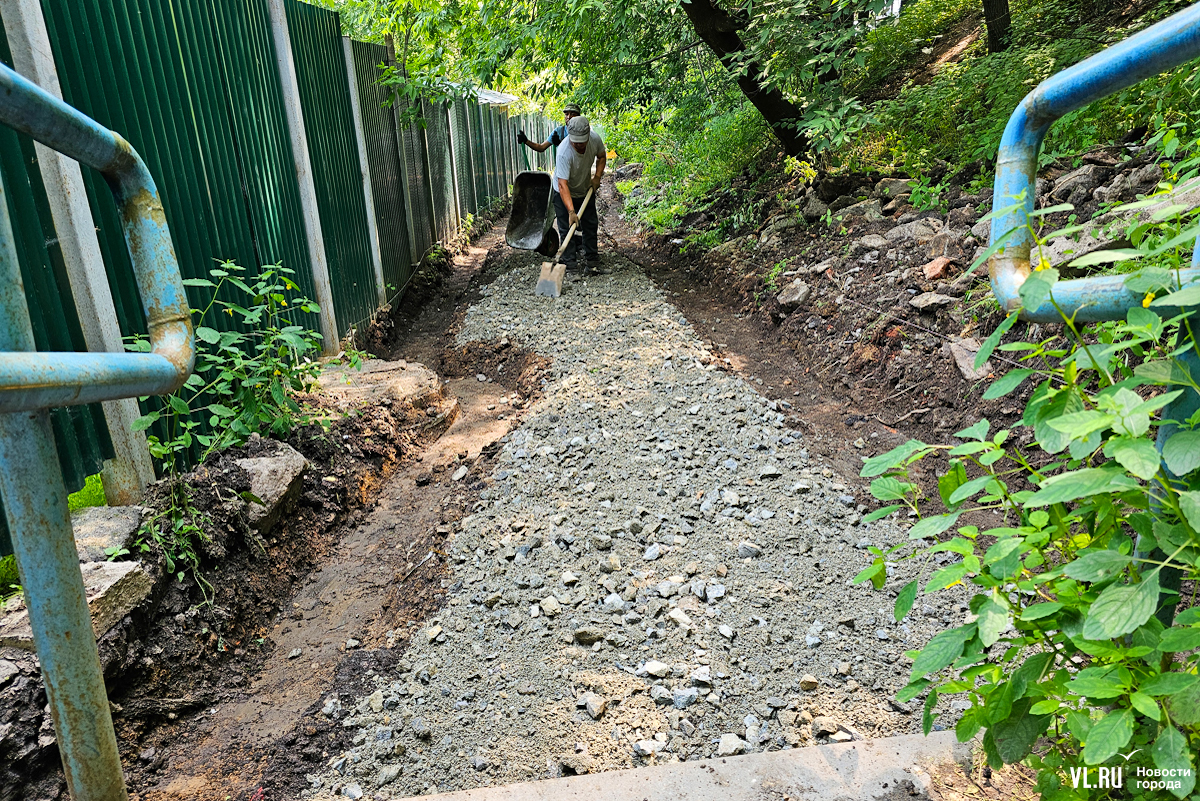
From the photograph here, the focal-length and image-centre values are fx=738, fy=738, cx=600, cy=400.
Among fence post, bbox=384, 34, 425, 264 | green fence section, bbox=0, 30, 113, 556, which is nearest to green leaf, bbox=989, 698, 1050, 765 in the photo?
green fence section, bbox=0, 30, 113, 556

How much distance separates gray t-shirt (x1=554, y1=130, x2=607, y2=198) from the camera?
8508 millimetres

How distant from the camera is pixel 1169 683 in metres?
0.95

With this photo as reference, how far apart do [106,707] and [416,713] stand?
1.33m

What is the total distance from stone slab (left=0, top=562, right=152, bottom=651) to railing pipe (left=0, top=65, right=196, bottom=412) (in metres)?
1.61

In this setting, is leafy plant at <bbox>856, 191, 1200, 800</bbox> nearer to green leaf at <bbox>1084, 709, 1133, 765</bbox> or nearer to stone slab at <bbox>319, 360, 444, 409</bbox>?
green leaf at <bbox>1084, 709, 1133, 765</bbox>

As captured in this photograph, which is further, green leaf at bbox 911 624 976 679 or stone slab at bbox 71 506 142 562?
stone slab at bbox 71 506 142 562

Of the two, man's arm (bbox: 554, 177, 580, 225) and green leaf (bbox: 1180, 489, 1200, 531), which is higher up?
man's arm (bbox: 554, 177, 580, 225)

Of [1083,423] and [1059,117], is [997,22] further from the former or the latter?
[1083,423]

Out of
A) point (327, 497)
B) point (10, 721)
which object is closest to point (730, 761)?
point (10, 721)

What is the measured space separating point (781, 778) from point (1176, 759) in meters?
1.02

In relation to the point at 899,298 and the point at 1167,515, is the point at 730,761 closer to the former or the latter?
the point at 1167,515

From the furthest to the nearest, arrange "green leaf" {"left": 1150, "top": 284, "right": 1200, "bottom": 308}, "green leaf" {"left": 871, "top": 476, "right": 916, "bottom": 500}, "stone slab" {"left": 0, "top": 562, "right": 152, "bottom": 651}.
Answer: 1. "stone slab" {"left": 0, "top": 562, "right": 152, "bottom": 651}
2. "green leaf" {"left": 871, "top": 476, "right": 916, "bottom": 500}
3. "green leaf" {"left": 1150, "top": 284, "right": 1200, "bottom": 308}

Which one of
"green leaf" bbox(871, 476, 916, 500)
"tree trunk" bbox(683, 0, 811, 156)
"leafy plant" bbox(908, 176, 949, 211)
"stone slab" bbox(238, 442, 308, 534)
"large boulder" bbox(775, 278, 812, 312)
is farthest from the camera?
"tree trunk" bbox(683, 0, 811, 156)

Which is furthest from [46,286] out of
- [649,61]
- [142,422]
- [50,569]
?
[649,61]
